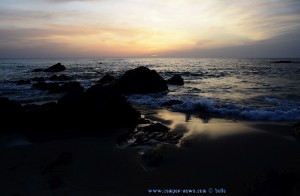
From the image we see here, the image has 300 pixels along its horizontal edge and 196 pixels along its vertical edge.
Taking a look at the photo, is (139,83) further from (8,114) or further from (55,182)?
(55,182)

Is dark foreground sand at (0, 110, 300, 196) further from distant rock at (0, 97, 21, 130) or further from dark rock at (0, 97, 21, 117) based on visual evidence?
dark rock at (0, 97, 21, 117)

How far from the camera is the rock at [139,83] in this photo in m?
17.3

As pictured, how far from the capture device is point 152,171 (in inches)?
193

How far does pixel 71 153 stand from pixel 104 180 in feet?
5.04

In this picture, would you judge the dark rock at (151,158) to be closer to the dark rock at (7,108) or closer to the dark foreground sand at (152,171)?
the dark foreground sand at (152,171)

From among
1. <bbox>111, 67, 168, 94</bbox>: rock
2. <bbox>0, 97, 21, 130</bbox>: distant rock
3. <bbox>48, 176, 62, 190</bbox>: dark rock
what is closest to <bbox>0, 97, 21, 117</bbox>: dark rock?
<bbox>0, 97, 21, 130</bbox>: distant rock

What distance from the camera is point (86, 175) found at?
4.79 metres

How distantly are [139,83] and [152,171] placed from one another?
13162 mm

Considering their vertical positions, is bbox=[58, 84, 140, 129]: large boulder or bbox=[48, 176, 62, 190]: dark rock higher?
bbox=[58, 84, 140, 129]: large boulder

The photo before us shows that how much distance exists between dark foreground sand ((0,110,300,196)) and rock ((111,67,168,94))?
10252 millimetres

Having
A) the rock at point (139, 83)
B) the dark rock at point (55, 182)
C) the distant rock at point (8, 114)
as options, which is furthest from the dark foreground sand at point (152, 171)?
the rock at point (139, 83)

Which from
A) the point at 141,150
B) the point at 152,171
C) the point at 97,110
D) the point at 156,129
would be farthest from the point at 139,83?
the point at 152,171

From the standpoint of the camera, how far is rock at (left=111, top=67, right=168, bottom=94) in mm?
17347

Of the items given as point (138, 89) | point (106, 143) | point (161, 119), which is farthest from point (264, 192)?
point (138, 89)
